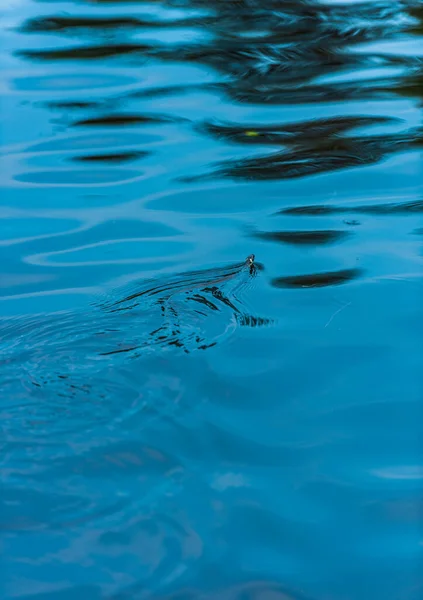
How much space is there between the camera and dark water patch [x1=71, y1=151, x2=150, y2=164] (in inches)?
187

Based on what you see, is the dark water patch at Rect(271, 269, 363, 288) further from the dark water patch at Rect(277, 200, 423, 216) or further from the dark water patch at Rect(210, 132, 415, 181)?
the dark water patch at Rect(210, 132, 415, 181)

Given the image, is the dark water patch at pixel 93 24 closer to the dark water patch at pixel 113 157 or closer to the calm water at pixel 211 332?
the calm water at pixel 211 332

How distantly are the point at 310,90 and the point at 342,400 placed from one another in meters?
3.39

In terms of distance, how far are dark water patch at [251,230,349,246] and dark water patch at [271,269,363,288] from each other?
0.29 m

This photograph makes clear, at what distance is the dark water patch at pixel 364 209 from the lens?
402cm

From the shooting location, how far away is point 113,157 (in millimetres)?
4801

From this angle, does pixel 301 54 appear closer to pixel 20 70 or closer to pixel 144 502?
pixel 20 70

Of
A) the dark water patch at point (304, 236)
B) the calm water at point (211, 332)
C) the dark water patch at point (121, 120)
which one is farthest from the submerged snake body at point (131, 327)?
the dark water patch at point (121, 120)

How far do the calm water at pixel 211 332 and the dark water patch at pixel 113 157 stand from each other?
0.7 inches

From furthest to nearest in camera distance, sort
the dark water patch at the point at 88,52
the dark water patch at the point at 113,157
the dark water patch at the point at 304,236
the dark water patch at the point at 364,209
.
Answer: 1. the dark water patch at the point at 88,52
2. the dark water patch at the point at 113,157
3. the dark water patch at the point at 364,209
4. the dark water patch at the point at 304,236

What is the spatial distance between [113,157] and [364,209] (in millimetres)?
1534

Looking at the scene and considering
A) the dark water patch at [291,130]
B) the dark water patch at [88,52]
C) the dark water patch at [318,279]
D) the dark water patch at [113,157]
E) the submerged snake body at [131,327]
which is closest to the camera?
the submerged snake body at [131,327]

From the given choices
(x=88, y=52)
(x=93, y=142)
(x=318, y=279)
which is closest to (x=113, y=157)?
(x=93, y=142)

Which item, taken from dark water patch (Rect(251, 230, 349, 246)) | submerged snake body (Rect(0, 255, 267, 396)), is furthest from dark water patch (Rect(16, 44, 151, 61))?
submerged snake body (Rect(0, 255, 267, 396))
